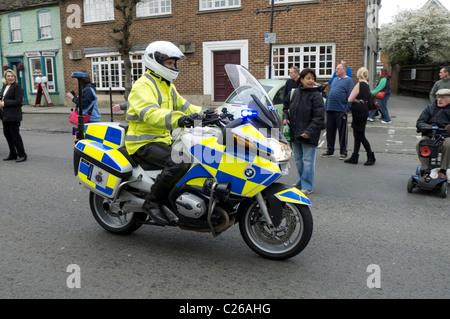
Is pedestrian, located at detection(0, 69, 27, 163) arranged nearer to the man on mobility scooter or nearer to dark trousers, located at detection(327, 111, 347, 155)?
dark trousers, located at detection(327, 111, 347, 155)

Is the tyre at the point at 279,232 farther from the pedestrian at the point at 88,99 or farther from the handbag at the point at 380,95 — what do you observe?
the handbag at the point at 380,95

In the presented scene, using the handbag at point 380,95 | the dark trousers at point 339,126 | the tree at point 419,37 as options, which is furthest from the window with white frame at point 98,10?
the tree at point 419,37

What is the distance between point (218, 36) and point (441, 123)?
13.9 meters

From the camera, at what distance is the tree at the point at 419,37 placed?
30688 millimetres

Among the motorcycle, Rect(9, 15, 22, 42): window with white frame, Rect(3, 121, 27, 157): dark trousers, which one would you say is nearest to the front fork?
the motorcycle

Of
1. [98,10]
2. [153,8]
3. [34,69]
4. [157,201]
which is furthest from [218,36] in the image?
[157,201]

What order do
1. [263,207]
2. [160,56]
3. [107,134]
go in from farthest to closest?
1. [107,134]
2. [160,56]
3. [263,207]

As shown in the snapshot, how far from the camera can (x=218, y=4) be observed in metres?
18.9

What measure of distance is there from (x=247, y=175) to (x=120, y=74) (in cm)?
1995

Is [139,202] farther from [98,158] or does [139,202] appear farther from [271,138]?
[271,138]

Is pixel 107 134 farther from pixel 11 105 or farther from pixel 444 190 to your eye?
pixel 11 105

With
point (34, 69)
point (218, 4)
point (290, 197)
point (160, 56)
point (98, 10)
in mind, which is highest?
point (98, 10)

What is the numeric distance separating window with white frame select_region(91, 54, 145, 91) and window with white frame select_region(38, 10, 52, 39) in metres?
3.62

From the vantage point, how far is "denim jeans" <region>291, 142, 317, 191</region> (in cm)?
622
